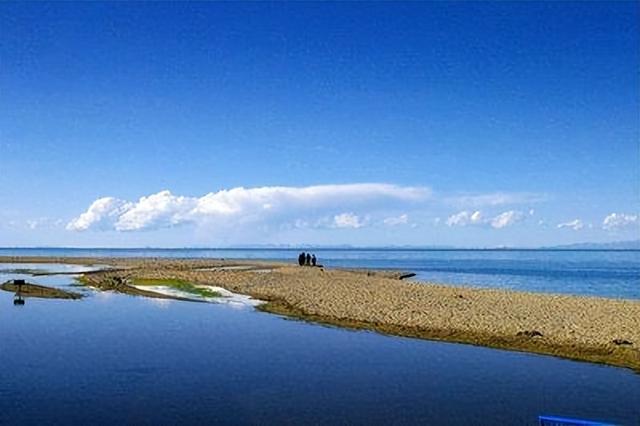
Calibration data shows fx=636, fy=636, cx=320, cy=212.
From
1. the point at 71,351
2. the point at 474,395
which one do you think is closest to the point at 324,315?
the point at 71,351

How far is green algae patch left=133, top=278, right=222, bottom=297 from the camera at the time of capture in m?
65.7

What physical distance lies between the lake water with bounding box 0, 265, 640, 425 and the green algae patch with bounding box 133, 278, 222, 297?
24.5m

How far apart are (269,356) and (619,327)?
70.8 ft

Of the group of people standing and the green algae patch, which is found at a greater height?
the group of people standing

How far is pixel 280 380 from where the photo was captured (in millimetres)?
26859

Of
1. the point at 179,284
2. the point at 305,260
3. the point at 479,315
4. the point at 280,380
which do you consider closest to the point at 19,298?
the point at 179,284

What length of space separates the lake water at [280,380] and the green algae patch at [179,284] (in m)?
24.5

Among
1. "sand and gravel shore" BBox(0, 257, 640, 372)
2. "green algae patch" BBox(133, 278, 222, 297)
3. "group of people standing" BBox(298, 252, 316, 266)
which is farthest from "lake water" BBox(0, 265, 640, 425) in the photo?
"group of people standing" BBox(298, 252, 316, 266)

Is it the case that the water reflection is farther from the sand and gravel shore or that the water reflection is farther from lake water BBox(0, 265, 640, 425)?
the sand and gravel shore

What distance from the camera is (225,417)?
21.6m

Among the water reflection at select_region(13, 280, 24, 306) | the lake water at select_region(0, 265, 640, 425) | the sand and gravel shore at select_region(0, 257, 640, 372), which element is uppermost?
the water reflection at select_region(13, 280, 24, 306)

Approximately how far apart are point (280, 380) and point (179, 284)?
2037 inches

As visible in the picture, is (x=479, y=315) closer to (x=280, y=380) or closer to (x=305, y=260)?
(x=280, y=380)

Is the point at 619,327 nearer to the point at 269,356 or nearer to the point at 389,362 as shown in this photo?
the point at 389,362
